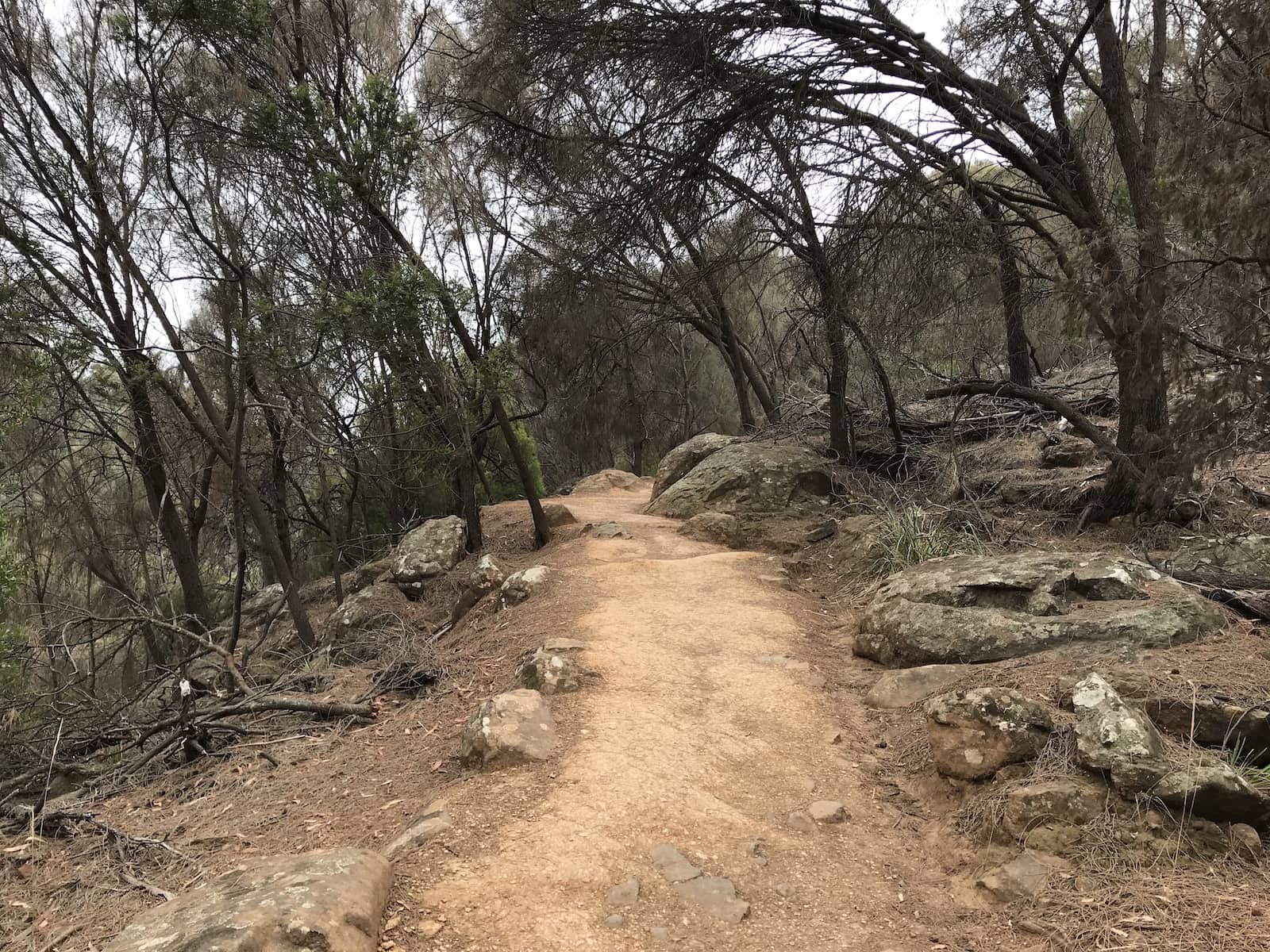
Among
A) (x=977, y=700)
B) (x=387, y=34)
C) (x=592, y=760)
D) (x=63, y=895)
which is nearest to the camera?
(x=63, y=895)

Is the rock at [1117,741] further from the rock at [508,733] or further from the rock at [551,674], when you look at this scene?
the rock at [551,674]

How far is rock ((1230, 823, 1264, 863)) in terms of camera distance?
2621 millimetres

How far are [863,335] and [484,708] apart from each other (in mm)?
5274

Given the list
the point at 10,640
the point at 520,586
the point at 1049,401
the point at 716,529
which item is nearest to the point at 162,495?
the point at 10,640

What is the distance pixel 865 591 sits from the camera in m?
6.64

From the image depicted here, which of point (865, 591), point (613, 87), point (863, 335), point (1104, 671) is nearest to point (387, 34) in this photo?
point (613, 87)

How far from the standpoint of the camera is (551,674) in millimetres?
4891

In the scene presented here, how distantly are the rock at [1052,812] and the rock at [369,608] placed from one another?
6.90 meters

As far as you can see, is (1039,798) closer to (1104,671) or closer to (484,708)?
(1104,671)

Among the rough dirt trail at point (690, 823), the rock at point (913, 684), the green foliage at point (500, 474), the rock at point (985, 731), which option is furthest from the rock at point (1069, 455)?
the green foliage at point (500, 474)

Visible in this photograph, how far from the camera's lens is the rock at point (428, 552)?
9.91 m

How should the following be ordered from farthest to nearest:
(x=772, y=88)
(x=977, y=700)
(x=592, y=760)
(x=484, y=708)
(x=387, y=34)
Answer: (x=387, y=34) < (x=772, y=88) < (x=484, y=708) < (x=592, y=760) < (x=977, y=700)

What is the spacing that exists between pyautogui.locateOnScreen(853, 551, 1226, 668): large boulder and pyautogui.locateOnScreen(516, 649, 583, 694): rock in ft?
7.02

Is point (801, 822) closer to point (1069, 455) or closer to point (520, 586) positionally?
point (520, 586)
